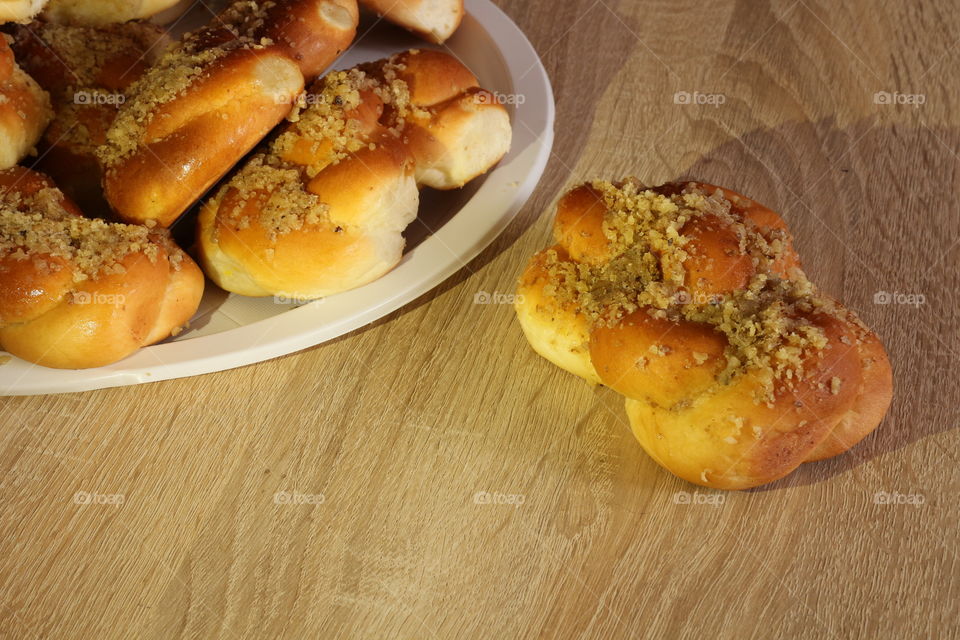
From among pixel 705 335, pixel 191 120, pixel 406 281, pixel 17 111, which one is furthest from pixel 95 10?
pixel 705 335

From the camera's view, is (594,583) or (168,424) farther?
(168,424)

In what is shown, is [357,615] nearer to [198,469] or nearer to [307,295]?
[198,469]

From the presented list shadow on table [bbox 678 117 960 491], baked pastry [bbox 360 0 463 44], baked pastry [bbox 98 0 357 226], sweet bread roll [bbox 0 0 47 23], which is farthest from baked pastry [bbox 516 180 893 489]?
sweet bread roll [bbox 0 0 47 23]

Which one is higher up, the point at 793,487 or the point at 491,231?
the point at 491,231

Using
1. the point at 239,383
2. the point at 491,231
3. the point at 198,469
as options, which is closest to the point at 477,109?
the point at 491,231

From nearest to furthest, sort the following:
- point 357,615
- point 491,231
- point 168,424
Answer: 1. point 357,615
2. point 168,424
3. point 491,231

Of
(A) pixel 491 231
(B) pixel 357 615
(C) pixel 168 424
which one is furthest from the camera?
(A) pixel 491 231

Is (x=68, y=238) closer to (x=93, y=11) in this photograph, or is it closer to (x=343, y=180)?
(x=343, y=180)
